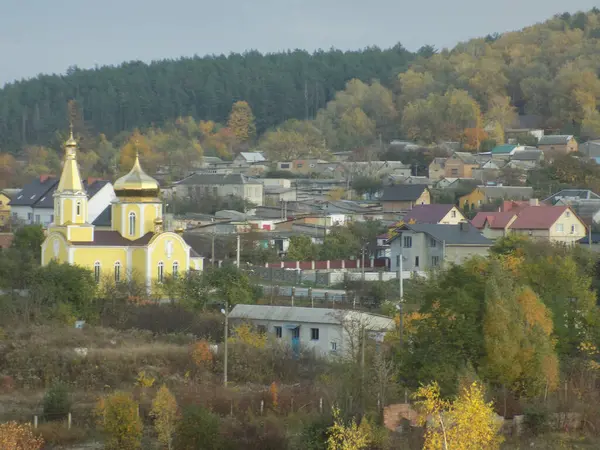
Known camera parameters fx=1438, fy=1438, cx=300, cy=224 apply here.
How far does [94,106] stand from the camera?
3506 inches

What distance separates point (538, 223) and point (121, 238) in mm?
12494

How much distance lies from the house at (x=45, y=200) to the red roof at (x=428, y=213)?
9.13m

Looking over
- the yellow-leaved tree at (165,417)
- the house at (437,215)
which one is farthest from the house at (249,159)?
the yellow-leaved tree at (165,417)

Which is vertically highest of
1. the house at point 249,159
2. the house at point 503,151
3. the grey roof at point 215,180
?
the house at point 503,151

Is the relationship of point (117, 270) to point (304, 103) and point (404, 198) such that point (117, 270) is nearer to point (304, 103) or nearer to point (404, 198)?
point (404, 198)

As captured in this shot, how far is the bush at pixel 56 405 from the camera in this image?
2067 centimetres

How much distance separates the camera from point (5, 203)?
167ft

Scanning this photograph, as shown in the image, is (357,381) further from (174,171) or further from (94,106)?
(94,106)

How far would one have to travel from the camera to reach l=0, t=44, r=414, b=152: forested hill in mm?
86688

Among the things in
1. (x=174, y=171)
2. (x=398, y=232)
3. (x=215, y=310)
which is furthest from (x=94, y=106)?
(x=215, y=310)

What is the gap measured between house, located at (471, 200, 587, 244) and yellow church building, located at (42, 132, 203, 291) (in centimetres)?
1010

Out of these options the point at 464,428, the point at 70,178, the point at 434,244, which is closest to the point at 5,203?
the point at 70,178

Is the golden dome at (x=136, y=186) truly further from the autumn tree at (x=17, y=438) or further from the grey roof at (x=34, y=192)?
the autumn tree at (x=17, y=438)

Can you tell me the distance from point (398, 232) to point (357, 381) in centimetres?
1864
